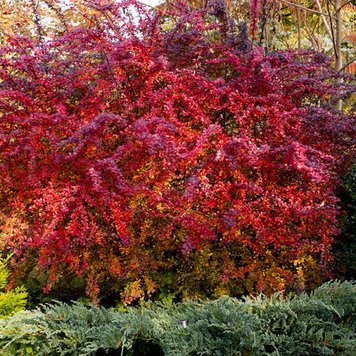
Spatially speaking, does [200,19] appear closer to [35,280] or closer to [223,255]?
[223,255]

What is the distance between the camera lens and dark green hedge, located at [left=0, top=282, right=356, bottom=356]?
7.38 ft

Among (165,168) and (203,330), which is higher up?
(165,168)

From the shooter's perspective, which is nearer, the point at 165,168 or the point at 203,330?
the point at 203,330

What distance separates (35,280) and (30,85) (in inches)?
55.0

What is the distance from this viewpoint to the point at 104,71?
3.35m

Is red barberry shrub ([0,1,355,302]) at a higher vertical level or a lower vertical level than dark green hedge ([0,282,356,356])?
higher

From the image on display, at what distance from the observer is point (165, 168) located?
279 cm

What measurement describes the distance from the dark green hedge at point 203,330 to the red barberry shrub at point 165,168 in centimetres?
37

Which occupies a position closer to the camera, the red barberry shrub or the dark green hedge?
the dark green hedge

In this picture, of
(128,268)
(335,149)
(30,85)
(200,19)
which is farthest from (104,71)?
(335,149)

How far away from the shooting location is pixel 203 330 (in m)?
2.32

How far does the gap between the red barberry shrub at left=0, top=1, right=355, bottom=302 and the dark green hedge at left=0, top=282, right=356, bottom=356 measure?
37 cm

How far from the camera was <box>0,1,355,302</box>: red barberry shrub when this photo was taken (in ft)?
9.11

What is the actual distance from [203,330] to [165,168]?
3.11 feet
